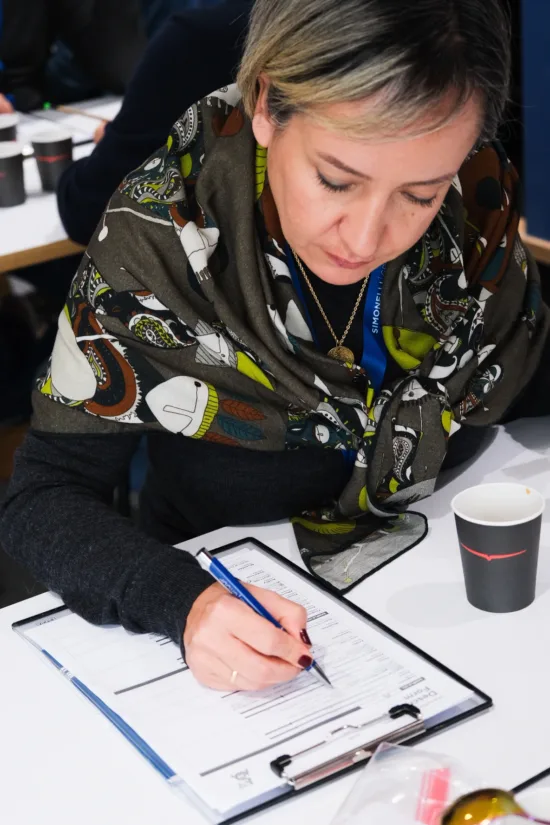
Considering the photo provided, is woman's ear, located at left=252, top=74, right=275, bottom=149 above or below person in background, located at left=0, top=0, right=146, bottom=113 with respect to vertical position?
above

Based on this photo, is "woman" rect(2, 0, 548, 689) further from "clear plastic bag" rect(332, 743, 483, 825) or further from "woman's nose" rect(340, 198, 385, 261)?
"clear plastic bag" rect(332, 743, 483, 825)

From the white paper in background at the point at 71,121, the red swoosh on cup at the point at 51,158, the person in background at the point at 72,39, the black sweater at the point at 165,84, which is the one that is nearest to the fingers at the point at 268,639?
the black sweater at the point at 165,84

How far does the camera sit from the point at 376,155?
3.42 ft

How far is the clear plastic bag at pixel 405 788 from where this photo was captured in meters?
0.72

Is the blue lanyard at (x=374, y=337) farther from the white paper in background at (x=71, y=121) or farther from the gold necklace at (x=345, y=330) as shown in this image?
the white paper in background at (x=71, y=121)

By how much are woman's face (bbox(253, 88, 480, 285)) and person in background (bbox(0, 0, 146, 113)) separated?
244 centimetres

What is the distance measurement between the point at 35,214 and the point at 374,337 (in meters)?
1.18

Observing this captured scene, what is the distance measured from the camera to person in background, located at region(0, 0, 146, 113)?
3.52 meters

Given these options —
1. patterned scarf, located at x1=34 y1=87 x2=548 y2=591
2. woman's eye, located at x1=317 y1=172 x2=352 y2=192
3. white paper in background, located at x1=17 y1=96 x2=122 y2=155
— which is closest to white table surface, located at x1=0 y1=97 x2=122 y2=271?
white paper in background, located at x1=17 y1=96 x2=122 y2=155

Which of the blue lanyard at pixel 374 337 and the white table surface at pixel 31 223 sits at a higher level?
the blue lanyard at pixel 374 337

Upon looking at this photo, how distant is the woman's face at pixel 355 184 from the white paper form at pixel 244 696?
1.23 ft

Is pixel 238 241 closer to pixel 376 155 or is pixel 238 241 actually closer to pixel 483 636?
pixel 376 155

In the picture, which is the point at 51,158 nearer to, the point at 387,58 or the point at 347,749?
the point at 387,58

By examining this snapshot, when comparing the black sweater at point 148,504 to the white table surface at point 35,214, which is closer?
the black sweater at point 148,504
